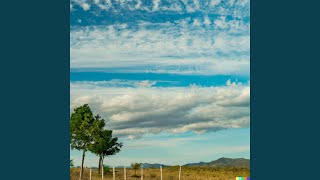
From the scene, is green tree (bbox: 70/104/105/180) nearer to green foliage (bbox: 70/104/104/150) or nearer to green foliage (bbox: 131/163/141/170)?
green foliage (bbox: 70/104/104/150)

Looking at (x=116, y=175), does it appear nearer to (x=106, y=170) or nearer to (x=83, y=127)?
(x=106, y=170)

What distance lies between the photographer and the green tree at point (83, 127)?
36969mm

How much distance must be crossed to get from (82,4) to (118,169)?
11.5 metres

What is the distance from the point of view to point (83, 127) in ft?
121

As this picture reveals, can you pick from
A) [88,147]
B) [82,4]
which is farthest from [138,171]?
[82,4]

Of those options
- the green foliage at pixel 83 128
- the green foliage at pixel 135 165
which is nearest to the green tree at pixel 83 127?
the green foliage at pixel 83 128

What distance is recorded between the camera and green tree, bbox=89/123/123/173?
124 feet

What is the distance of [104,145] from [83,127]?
250 centimetres

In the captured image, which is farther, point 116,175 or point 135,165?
point 135,165

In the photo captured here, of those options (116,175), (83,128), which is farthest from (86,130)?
(116,175)

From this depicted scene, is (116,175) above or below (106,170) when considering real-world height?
below

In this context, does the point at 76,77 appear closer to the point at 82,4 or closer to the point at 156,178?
the point at 82,4

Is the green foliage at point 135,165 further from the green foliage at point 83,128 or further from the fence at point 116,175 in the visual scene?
the green foliage at point 83,128

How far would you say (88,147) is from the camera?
3722cm
